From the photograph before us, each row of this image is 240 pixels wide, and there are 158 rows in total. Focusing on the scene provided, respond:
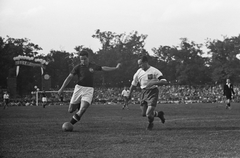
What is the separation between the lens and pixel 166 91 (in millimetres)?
65875

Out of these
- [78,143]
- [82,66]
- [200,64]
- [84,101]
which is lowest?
[78,143]

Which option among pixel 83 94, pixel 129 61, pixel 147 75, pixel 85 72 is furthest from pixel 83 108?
pixel 129 61

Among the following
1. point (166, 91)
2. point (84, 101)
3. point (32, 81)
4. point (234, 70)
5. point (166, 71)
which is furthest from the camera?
point (166, 71)

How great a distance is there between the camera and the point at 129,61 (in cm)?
9362

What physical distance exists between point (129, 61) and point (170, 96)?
30675 millimetres

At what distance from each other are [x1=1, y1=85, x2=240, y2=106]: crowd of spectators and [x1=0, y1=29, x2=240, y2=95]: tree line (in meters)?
17.1

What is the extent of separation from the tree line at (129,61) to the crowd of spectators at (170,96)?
1707 cm

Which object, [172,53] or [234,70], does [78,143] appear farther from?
[172,53]

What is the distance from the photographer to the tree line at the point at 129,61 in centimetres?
8431

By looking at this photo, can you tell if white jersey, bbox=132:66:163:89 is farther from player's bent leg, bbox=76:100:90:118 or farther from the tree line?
the tree line

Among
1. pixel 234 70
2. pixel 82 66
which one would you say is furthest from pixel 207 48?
pixel 82 66

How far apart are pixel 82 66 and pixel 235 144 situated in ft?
18.2

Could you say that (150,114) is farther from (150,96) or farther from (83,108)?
(83,108)

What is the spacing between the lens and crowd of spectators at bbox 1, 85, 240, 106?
58.2 m
